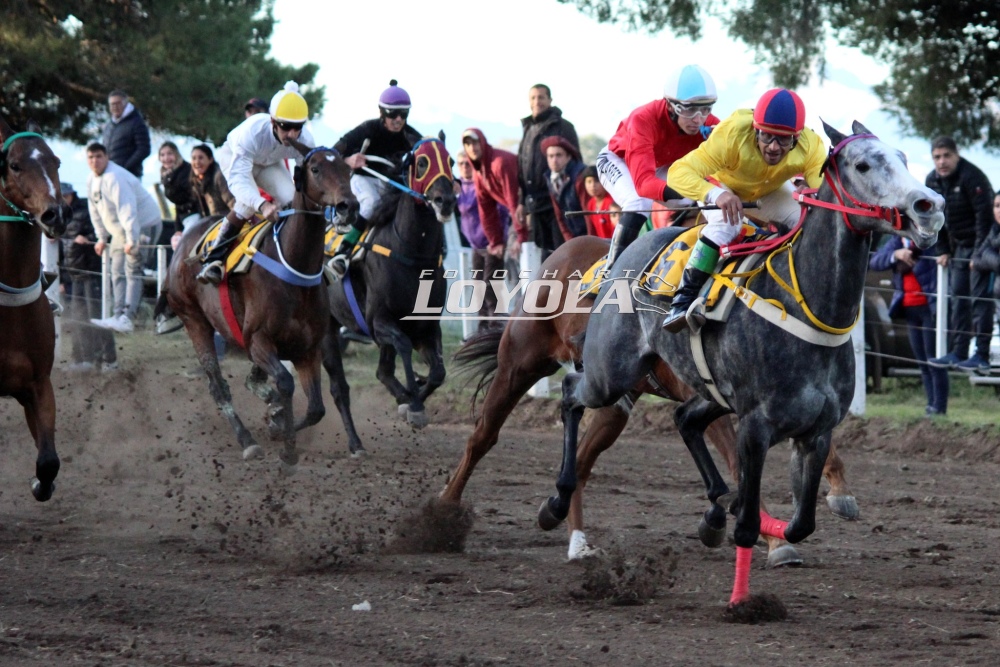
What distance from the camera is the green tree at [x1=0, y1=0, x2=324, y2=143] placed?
1736 cm

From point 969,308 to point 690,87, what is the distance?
4.39 metres

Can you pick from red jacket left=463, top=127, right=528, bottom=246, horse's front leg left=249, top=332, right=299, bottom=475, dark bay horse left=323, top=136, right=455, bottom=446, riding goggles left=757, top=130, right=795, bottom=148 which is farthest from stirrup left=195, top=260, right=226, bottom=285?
riding goggles left=757, top=130, right=795, bottom=148

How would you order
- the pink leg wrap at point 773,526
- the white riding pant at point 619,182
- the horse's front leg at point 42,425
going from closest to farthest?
1. the pink leg wrap at point 773,526
2. the horse's front leg at point 42,425
3. the white riding pant at point 619,182

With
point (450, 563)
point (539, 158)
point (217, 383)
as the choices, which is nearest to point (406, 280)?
point (217, 383)

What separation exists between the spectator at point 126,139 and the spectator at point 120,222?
0.61 meters

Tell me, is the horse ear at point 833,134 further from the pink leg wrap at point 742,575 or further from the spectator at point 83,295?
the spectator at point 83,295

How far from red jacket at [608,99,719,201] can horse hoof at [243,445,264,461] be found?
3735 mm

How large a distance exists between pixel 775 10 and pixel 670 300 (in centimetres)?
879

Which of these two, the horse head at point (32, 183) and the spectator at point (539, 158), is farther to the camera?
the spectator at point (539, 158)

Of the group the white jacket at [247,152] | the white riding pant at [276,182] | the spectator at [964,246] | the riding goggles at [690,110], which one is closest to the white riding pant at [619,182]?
the riding goggles at [690,110]

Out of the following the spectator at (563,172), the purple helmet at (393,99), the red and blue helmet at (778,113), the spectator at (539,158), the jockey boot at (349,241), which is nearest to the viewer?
the red and blue helmet at (778,113)

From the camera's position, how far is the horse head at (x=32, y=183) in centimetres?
631

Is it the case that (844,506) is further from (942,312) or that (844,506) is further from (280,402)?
(942,312)

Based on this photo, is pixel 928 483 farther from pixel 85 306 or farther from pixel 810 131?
pixel 85 306
